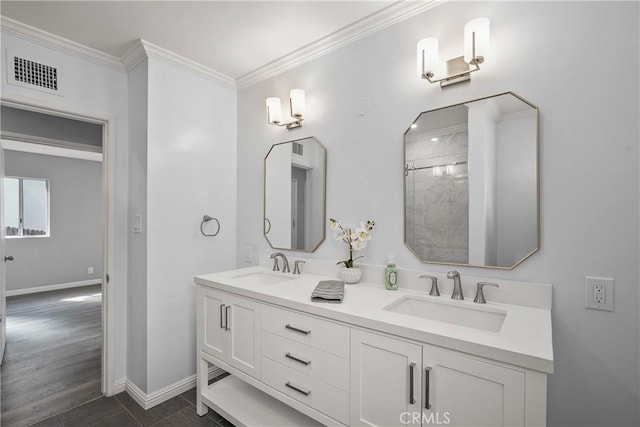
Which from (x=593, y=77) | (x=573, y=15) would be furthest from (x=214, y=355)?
(x=573, y=15)

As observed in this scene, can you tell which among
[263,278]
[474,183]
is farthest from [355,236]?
[263,278]

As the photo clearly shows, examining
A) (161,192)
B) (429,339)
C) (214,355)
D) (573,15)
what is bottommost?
(214,355)

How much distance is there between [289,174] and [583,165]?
5.75 feet

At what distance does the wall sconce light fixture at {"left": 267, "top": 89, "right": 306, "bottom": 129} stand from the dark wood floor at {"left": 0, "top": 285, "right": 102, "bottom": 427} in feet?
8.05

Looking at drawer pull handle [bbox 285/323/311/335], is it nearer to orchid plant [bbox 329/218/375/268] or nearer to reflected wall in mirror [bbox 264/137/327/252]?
orchid plant [bbox 329/218/375/268]

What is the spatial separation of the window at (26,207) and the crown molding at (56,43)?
4.44m

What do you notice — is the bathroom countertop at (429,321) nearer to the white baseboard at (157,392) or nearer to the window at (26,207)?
the white baseboard at (157,392)

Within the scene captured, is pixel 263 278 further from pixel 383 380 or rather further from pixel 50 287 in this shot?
pixel 50 287

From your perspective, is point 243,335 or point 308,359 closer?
point 308,359

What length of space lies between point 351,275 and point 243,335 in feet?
2.39

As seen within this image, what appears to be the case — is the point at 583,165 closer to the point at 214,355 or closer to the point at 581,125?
the point at 581,125

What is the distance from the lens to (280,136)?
8.27 feet

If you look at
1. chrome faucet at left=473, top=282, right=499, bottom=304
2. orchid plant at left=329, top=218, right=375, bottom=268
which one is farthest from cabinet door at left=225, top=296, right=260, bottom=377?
chrome faucet at left=473, top=282, right=499, bottom=304

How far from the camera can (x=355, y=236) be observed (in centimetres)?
191
